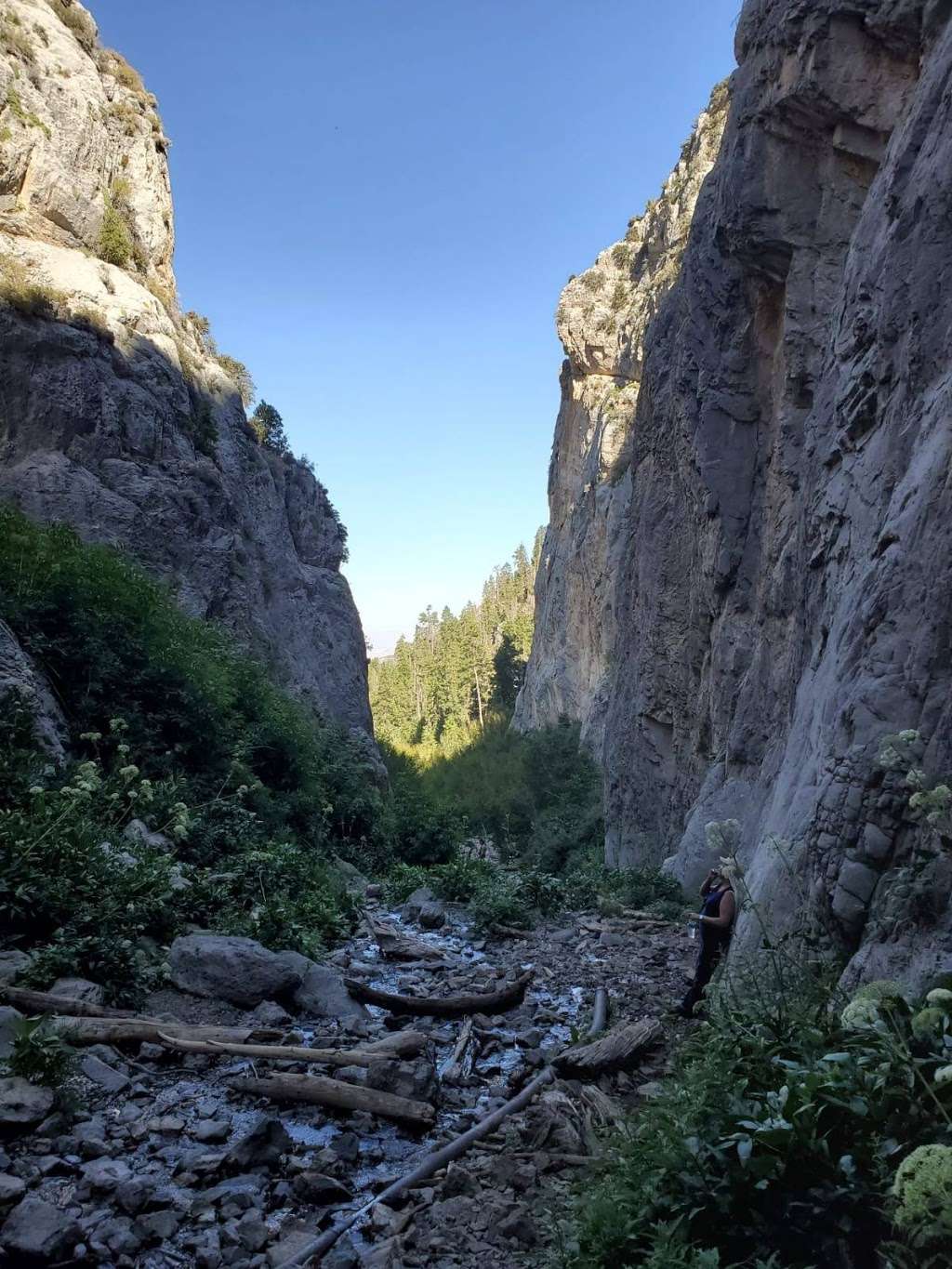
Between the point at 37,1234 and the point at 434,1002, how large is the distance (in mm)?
4256

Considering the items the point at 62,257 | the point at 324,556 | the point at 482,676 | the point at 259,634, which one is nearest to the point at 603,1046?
the point at 259,634

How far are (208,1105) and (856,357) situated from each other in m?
9.54

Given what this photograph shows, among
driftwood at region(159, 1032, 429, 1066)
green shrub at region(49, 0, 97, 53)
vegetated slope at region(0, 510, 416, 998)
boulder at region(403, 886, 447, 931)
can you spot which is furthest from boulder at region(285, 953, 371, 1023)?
green shrub at region(49, 0, 97, 53)

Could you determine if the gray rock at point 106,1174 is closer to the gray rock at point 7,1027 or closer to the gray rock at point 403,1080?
the gray rock at point 7,1027

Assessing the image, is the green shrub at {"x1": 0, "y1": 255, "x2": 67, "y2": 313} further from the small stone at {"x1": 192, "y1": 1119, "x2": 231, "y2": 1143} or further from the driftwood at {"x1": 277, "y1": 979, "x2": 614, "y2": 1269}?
the driftwood at {"x1": 277, "y1": 979, "x2": 614, "y2": 1269}

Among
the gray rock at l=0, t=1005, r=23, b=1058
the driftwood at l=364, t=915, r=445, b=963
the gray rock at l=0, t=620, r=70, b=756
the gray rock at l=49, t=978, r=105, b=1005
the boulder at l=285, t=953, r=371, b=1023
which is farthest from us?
the driftwood at l=364, t=915, r=445, b=963

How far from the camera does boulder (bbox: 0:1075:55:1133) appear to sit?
4.41m

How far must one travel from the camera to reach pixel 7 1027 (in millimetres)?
5207

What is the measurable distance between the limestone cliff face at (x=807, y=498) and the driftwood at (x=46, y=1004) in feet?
16.3

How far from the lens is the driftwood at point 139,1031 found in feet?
17.8

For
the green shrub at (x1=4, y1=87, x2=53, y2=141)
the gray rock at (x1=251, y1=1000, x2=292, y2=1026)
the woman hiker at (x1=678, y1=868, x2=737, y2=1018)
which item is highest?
the green shrub at (x1=4, y1=87, x2=53, y2=141)

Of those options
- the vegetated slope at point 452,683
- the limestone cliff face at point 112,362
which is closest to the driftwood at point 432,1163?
the limestone cliff face at point 112,362

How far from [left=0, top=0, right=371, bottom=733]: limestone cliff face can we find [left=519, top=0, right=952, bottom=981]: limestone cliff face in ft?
45.0

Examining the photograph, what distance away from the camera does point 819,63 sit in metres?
12.6
